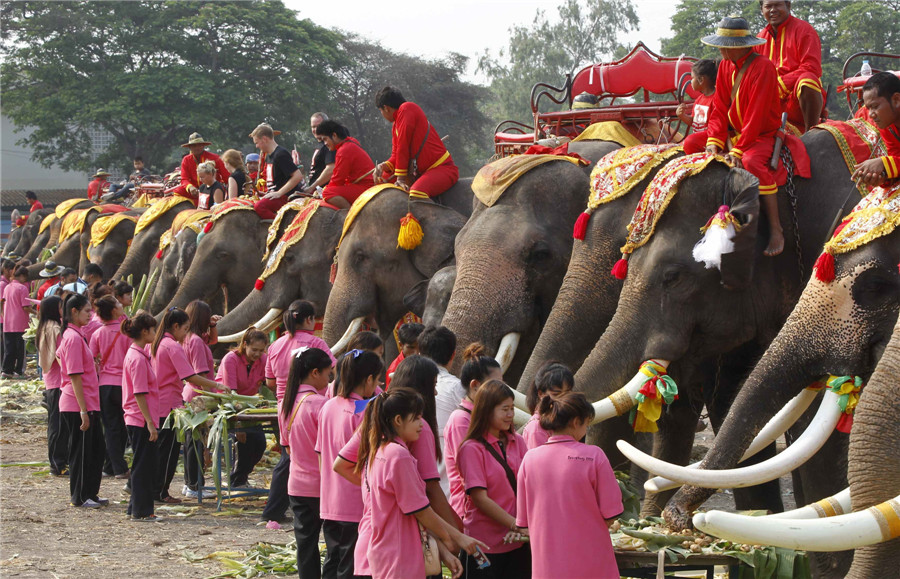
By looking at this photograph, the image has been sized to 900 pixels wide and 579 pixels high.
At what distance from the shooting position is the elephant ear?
22.1 ft

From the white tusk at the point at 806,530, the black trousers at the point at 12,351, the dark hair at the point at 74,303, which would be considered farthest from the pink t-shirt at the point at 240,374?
the black trousers at the point at 12,351

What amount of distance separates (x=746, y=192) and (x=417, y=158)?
14.7 feet

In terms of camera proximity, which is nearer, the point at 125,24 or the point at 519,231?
the point at 519,231

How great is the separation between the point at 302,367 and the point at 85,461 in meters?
4.10

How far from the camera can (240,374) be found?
1051 centimetres

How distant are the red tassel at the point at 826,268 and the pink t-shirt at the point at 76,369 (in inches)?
260

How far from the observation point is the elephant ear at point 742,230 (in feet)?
22.1

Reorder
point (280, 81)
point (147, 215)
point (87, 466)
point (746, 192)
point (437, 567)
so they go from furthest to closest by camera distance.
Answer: point (280, 81), point (147, 215), point (87, 466), point (746, 192), point (437, 567)

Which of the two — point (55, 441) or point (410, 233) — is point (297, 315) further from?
point (55, 441)

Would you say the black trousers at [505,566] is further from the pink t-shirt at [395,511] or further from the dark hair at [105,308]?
the dark hair at [105,308]

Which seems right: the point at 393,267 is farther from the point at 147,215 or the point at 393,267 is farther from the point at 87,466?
the point at 147,215

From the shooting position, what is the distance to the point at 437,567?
205 inches

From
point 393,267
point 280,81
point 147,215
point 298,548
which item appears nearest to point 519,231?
point 393,267

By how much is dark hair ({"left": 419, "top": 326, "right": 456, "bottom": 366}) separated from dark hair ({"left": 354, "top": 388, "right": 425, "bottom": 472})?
106cm
